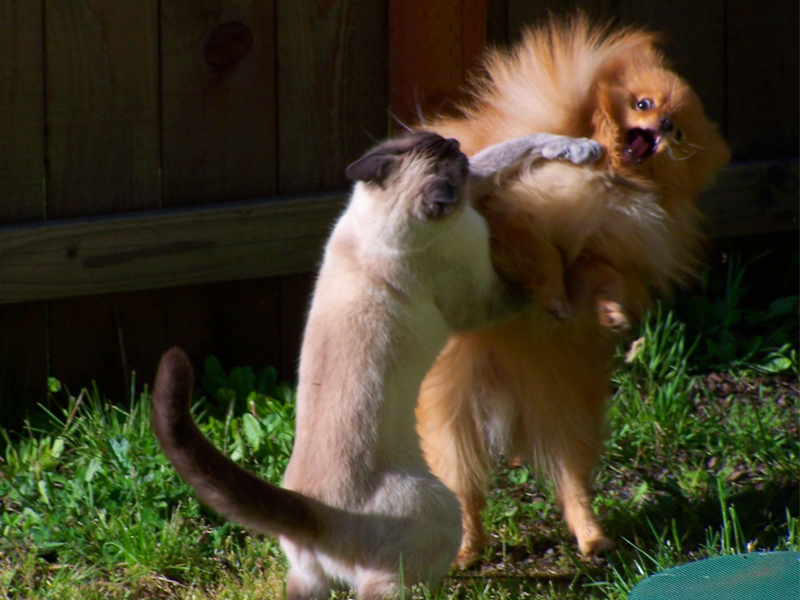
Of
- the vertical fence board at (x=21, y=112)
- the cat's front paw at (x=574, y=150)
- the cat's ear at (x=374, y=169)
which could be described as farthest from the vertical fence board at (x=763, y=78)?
the vertical fence board at (x=21, y=112)

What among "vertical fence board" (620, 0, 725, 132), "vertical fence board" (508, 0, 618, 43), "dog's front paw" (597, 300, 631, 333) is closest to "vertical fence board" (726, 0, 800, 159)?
"vertical fence board" (620, 0, 725, 132)

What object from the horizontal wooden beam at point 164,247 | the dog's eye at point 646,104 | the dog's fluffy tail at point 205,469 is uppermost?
the dog's eye at point 646,104

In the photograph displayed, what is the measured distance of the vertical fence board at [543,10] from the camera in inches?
167

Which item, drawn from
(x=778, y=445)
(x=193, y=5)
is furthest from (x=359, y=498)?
(x=193, y=5)

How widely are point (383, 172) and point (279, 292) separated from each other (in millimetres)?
1840

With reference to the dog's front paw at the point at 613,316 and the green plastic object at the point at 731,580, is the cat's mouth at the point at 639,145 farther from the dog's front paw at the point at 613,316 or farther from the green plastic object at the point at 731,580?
the green plastic object at the point at 731,580

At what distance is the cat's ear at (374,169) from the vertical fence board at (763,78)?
276 centimetres

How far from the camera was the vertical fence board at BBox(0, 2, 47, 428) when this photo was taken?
11.7 feet

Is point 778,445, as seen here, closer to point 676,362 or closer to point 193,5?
point 676,362

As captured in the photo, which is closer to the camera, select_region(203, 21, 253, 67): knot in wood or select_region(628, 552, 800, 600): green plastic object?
select_region(628, 552, 800, 600): green plastic object

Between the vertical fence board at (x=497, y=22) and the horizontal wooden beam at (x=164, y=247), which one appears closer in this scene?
the horizontal wooden beam at (x=164, y=247)

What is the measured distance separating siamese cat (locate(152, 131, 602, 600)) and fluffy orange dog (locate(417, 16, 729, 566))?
1.11 feet

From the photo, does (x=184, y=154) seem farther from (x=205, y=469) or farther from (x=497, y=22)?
(x=205, y=469)

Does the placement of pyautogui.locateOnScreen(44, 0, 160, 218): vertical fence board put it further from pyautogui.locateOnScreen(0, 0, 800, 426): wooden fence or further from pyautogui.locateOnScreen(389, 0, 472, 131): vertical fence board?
pyautogui.locateOnScreen(389, 0, 472, 131): vertical fence board
